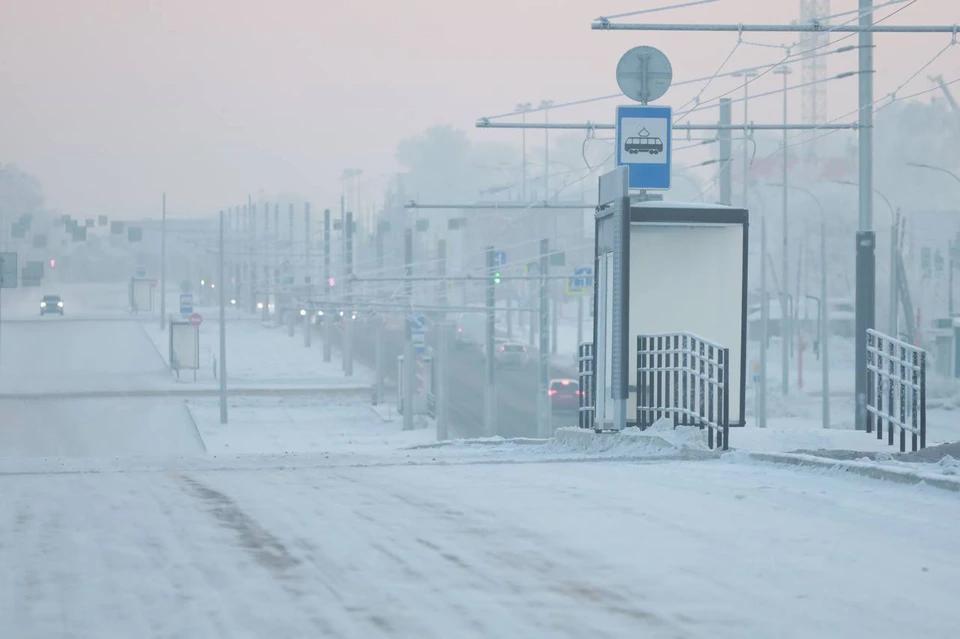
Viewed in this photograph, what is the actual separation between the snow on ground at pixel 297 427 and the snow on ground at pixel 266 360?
7266mm

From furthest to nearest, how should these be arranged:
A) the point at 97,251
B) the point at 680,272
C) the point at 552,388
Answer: the point at 97,251, the point at 552,388, the point at 680,272

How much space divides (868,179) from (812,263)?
251ft

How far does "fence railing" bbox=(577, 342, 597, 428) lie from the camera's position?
56.7 feet

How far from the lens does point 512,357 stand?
7331cm

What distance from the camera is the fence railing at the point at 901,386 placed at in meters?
13.3

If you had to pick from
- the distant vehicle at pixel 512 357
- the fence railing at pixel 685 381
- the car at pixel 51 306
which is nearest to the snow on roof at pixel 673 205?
the fence railing at pixel 685 381

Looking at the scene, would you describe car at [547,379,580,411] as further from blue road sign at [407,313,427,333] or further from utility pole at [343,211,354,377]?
utility pole at [343,211,354,377]

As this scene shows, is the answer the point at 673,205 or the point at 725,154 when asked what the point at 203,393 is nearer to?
the point at 725,154

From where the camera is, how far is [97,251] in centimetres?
16675

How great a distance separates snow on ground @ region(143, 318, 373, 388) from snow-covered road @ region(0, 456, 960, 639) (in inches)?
2113

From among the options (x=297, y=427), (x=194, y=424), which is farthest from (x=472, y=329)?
(x=194, y=424)

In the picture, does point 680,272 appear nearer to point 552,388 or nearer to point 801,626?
point 801,626

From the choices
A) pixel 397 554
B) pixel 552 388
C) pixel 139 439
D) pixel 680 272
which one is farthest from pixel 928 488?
pixel 552 388

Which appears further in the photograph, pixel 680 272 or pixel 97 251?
pixel 97 251
